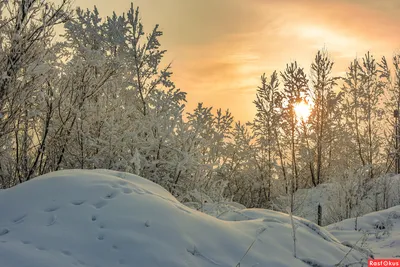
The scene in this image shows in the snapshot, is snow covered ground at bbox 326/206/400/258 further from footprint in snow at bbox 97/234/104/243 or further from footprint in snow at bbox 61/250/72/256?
footprint in snow at bbox 61/250/72/256

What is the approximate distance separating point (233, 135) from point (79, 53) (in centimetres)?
700

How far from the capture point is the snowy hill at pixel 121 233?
2.94m

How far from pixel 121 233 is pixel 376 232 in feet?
17.5

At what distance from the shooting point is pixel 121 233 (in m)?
3.19

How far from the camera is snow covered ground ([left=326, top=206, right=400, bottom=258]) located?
5374 millimetres

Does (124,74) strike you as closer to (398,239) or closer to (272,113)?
(398,239)

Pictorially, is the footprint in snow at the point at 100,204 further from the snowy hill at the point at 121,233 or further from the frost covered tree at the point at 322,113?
the frost covered tree at the point at 322,113

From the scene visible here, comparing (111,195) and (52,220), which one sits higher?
(111,195)

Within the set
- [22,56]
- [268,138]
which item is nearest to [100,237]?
[22,56]

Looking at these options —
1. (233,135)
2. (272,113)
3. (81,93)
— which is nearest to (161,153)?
(81,93)

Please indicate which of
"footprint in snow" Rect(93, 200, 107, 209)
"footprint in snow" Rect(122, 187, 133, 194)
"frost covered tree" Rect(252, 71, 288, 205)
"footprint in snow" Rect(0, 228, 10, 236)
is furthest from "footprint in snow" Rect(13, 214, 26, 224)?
"frost covered tree" Rect(252, 71, 288, 205)

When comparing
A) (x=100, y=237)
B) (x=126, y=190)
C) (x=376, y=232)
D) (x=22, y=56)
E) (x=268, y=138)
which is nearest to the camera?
(x=100, y=237)

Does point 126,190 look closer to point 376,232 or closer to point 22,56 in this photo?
point 22,56

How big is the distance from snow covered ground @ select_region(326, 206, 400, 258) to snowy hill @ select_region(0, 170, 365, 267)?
1346 millimetres
